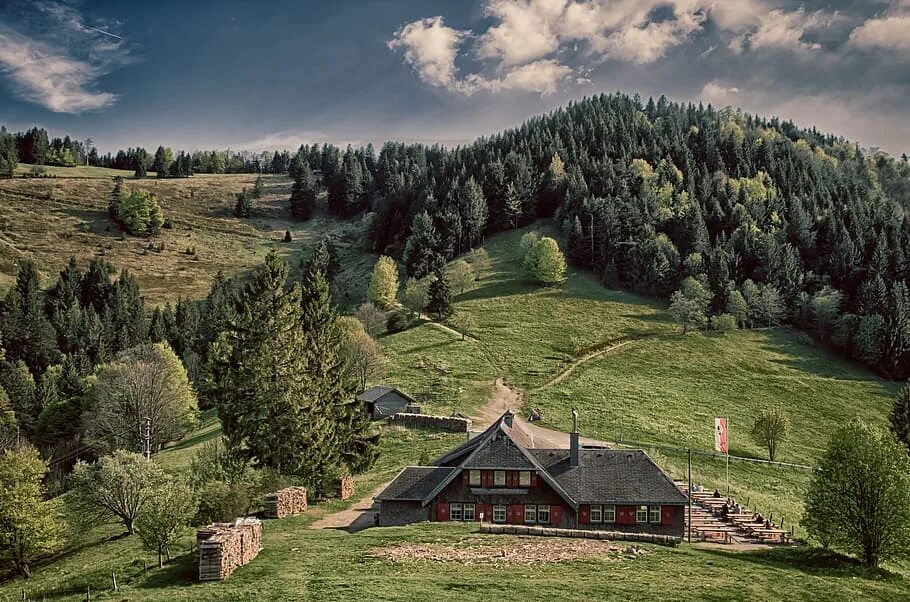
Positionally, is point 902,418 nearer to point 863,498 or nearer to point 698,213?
point 863,498

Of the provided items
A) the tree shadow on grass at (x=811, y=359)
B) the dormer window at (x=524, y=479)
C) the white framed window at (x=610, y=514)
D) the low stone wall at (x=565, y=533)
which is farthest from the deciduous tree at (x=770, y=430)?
the low stone wall at (x=565, y=533)

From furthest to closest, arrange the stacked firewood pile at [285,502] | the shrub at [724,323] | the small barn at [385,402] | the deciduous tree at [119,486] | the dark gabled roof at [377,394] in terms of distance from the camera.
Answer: the shrub at [724,323], the dark gabled roof at [377,394], the small barn at [385,402], the stacked firewood pile at [285,502], the deciduous tree at [119,486]

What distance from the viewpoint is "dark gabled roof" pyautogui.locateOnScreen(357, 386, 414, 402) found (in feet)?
221

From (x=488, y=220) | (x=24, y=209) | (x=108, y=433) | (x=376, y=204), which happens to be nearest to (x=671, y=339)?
(x=488, y=220)

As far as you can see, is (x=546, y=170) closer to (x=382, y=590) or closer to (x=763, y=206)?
(x=763, y=206)

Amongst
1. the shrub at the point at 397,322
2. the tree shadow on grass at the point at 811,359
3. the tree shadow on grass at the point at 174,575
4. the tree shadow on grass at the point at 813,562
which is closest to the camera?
the tree shadow on grass at the point at 174,575

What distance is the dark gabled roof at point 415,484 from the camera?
129ft

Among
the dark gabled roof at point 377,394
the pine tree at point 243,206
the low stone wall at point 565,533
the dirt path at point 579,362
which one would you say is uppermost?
the pine tree at point 243,206

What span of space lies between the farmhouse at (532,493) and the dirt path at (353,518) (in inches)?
52.5

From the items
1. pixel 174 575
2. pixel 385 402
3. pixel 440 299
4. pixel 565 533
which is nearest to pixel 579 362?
pixel 440 299

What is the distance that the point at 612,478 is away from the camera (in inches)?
1604

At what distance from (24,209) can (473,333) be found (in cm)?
11388

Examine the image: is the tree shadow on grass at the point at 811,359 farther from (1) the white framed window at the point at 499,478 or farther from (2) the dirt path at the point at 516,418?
(1) the white framed window at the point at 499,478

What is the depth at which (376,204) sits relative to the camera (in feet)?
575
